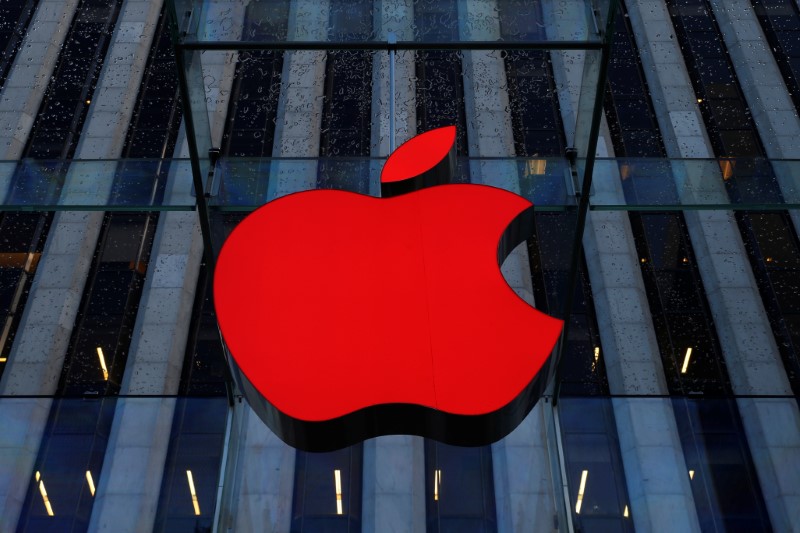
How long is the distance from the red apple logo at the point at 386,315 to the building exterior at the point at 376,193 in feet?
2.84

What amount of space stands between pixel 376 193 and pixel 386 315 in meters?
2.64

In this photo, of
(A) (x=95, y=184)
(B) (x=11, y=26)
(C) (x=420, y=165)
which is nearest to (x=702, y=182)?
(C) (x=420, y=165)

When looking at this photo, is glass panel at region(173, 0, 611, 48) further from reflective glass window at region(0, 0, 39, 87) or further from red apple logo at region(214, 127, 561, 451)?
reflective glass window at region(0, 0, 39, 87)

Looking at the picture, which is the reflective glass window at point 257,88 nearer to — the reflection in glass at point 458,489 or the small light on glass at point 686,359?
the reflection in glass at point 458,489

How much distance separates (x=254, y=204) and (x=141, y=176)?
1.34 meters

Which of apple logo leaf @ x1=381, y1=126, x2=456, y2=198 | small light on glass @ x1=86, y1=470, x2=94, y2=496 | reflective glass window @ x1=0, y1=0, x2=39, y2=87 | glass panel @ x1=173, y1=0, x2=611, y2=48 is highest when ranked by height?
reflective glass window @ x1=0, y1=0, x2=39, y2=87

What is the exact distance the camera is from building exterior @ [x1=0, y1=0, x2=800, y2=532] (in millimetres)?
10586

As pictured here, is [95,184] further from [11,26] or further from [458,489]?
[11,26]

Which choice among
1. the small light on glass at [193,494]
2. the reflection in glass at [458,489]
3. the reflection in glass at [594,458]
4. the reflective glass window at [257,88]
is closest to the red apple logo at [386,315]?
the reflective glass window at [257,88]

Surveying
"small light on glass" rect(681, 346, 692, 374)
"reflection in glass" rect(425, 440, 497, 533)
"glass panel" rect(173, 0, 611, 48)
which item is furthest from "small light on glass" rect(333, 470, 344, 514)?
"glass panel" rect(173, 0, 611, 48)

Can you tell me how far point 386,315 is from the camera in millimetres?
8477

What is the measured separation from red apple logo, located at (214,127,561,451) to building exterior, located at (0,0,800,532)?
2.84 ft

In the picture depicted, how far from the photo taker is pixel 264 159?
36.2 feet

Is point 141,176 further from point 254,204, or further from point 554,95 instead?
point 554,95
